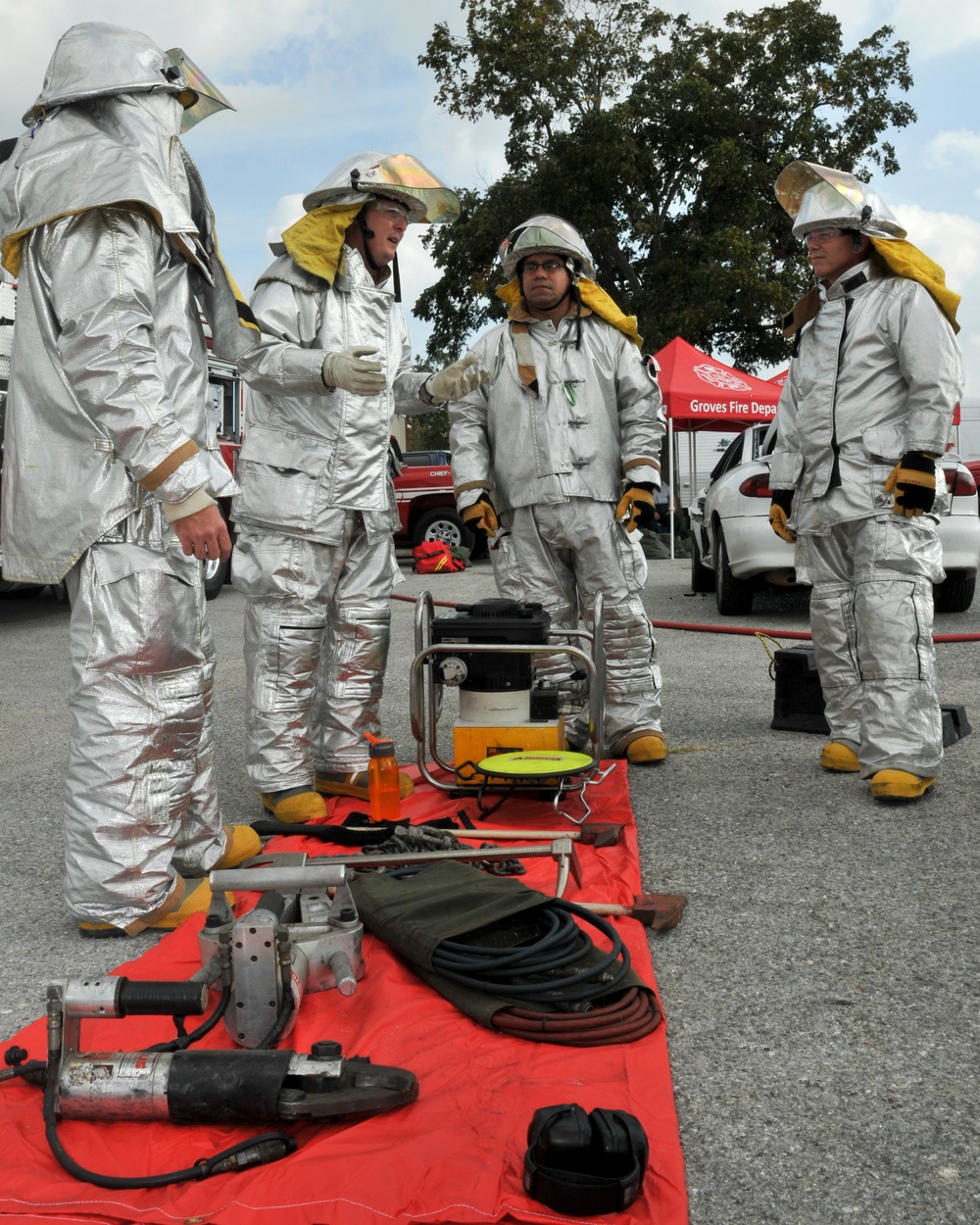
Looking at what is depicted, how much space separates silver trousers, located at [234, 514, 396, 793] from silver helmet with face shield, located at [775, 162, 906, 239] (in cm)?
200

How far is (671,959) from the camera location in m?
2.74

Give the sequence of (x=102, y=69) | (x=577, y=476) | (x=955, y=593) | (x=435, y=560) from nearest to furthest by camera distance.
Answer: (x=102, y=69), (x=577, y=476), (x=955, y=593), (x=435, y=560)

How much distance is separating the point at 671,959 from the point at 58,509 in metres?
1.91

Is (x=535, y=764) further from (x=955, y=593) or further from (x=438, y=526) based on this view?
(x=438, y=526)

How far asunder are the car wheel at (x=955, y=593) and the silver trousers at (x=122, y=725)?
7401 millimetres

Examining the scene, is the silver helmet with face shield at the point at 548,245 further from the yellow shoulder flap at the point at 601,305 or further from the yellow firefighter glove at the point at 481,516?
the yellow firefighter glove at the point at 481,516

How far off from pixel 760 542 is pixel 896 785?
14.8 ft

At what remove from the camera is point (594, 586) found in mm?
4840

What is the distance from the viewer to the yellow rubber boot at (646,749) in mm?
4762

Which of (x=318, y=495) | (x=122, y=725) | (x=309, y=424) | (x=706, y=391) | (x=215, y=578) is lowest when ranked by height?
(x=215, y=578)

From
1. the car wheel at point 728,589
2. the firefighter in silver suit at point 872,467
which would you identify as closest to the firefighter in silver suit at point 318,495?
the firefighter in silver suit at point 872,467

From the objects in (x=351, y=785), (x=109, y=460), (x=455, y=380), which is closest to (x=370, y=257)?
(x=455, y=380)

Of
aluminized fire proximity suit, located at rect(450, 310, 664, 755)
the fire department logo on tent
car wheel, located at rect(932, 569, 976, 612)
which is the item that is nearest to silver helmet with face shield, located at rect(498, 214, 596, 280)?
aluminized fire proximity suit, located at rect(450, 310, 664, 755)

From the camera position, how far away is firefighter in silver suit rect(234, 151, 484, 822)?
3998mm
